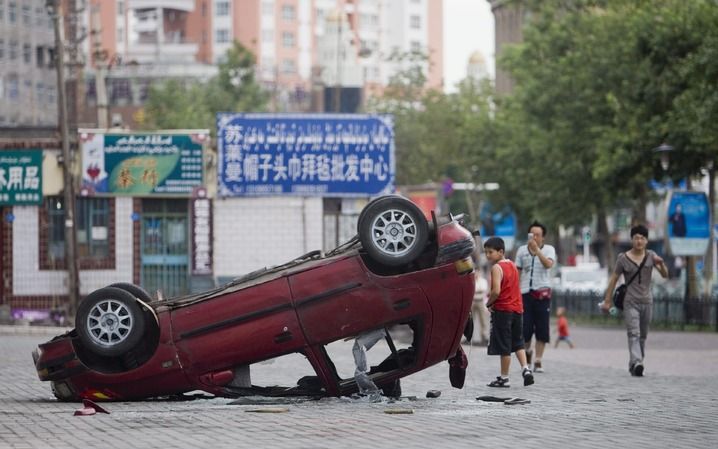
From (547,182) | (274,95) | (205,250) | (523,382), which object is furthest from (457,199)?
(523,382)

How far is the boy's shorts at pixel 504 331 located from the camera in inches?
743

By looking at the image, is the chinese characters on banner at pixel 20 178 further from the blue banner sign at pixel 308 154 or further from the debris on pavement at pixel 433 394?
the debris on pavement at pixel 433 394

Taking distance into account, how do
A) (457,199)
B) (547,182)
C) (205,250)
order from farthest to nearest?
(457,199) < (547,182) < (205,250)

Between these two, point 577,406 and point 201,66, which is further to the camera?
point 201,66

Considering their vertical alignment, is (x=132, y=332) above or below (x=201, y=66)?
below

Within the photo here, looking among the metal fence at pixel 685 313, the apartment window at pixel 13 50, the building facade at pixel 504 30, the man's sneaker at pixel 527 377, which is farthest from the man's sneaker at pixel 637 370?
the building facade at pixel 504 30

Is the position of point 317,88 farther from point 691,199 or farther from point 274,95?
point 691,199

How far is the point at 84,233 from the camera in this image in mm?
44250

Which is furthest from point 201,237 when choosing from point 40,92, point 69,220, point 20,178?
point 40,92

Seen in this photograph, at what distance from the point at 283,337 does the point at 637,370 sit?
6.97 m

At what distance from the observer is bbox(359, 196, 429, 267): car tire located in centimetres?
1556

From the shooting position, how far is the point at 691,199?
40.6 meters

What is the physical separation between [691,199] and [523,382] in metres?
21.8

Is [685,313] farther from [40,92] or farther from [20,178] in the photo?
[40,92]
